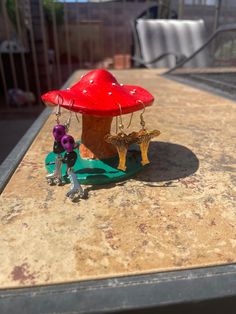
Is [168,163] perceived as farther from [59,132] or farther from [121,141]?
[59,132]

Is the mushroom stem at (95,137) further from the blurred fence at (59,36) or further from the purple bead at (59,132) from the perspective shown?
the blurred fence at (59,36)

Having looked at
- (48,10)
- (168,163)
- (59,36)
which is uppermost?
(48,10)

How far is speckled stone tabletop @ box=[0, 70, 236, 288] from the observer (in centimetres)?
60

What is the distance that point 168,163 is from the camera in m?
1.05

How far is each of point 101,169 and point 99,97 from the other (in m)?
0.21

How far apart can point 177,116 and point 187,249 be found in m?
1.15

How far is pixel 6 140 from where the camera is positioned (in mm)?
3537

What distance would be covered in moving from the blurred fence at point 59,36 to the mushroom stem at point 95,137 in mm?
3910

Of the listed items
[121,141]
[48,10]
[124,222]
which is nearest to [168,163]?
[121,141]

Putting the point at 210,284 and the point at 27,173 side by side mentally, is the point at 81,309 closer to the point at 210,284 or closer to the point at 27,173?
the point at 210,284

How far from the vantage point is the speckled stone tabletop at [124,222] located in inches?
23.7

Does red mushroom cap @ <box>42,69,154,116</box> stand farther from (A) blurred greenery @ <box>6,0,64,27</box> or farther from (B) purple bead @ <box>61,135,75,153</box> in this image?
(A) blurred greenery @ <box>6,0,64,27</box>

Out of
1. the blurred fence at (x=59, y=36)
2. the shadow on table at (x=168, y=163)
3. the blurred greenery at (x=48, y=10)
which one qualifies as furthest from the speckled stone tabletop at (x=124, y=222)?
the blurred greenery at (x=48, y=10)

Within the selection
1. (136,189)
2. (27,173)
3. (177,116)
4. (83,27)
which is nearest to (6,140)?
(177,116)
